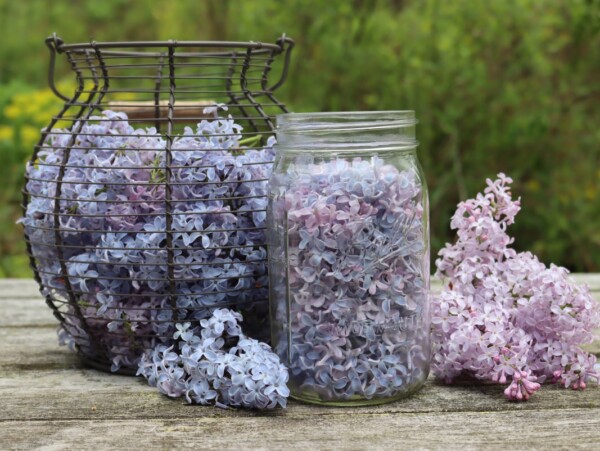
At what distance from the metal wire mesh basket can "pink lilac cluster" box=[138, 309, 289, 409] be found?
0.14 feet

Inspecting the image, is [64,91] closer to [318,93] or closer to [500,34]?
[318,93]

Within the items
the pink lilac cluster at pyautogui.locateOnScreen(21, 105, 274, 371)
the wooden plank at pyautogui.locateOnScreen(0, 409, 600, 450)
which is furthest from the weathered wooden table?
the pink lilac cluster at pyautogui.locateOnScreen(21, 105, 274, 371)

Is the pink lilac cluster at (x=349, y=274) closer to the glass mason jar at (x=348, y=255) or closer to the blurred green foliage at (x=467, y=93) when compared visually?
the glass mason jar at (x=348, y=255)

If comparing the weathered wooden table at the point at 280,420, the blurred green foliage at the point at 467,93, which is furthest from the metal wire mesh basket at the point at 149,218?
the blurred green foliage at the point at 467,93

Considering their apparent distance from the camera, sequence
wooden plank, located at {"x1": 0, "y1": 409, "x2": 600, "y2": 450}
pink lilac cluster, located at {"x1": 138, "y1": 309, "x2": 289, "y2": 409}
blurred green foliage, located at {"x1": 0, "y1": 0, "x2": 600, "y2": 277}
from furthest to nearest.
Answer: blurred green foliage, located at {"x1": 0, "y1": 0, "x2": 600, "y2": 277}, pink lilac cluster, located at {"x1": 138, "y1": 309, "x2": 289, "y2": 409}, wooden plank, located at {"x1": 0, "y1": 409, "x2": 600, "y2": 450}

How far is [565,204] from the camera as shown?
9.68ft

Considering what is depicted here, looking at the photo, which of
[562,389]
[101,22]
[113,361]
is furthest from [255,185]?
[101,22]

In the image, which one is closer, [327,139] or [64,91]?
[327,139]

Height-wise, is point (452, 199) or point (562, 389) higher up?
point (452, 199)

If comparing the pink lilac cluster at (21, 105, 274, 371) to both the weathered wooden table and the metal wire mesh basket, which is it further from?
the weathered wooden table

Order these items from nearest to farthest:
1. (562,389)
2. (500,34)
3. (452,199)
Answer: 1. (562,389)
2. (500,34)
3. (452,199)

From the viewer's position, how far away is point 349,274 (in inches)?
42.2

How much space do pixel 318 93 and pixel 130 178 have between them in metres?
1.92

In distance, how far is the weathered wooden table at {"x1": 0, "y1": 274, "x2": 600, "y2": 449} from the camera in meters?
0.99
